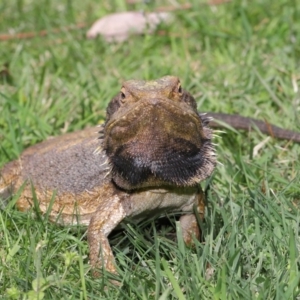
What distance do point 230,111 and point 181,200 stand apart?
1.84 meters

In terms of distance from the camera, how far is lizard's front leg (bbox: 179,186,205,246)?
13.8 ft

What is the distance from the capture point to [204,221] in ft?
14.2

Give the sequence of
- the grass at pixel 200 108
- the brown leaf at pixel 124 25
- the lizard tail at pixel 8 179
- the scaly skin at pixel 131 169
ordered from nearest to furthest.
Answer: the grass at pixel 200 108 → the scaly skin at pixel 131 169 → the lizard tail at pixel 8 179 → the brown leaf at pixel 124 25

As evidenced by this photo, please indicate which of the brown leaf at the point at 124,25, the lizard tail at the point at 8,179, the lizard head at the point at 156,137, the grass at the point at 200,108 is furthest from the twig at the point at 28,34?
the lizard head at the point at 156,137

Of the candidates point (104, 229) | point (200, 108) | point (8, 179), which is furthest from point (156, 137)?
point (200, 108)

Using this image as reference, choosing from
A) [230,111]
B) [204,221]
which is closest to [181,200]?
[204,221]

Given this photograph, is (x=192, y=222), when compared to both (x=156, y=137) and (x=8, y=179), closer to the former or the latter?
(x=156, y=137)

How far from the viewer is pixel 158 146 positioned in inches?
149

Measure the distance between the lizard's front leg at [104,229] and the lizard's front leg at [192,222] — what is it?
14.7 inches

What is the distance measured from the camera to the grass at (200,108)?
3.62 metres

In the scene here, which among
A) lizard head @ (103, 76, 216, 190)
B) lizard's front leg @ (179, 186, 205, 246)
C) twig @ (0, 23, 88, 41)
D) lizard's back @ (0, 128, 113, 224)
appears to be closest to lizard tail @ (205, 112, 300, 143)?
lizard's back @ (0, 128, 113, 224)

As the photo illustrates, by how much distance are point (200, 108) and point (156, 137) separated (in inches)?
86.5

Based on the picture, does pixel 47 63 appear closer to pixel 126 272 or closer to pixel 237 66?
pixel 237 66

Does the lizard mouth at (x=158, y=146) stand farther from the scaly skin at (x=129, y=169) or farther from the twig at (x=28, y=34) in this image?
the twig at (x=28, y=34)
